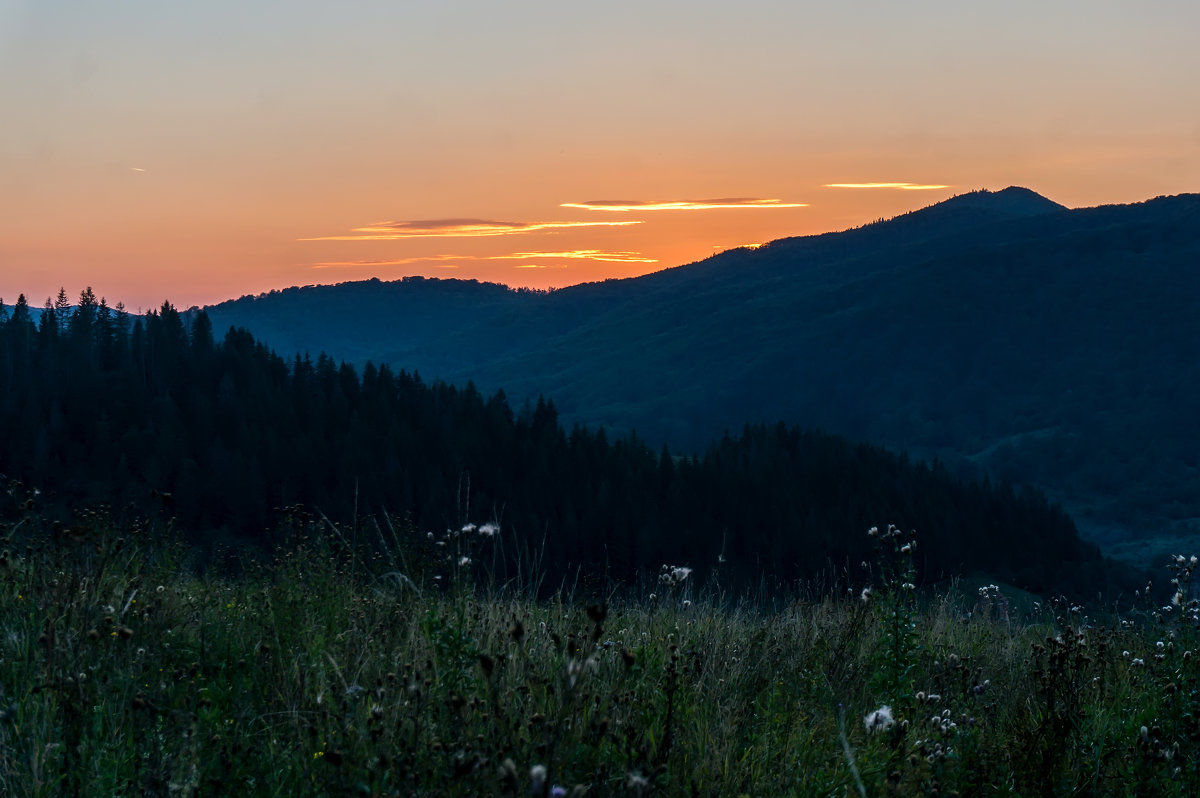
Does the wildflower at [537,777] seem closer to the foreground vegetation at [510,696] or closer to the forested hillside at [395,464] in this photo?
the foreground vegetation at [510,696]

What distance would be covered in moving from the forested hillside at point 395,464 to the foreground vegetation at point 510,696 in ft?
228

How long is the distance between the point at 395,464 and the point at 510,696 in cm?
9174

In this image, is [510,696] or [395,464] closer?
[510,696]

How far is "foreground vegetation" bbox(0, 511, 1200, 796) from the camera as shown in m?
3.50

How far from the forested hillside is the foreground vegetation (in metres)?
69.4

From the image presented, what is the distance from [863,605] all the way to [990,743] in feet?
5.72

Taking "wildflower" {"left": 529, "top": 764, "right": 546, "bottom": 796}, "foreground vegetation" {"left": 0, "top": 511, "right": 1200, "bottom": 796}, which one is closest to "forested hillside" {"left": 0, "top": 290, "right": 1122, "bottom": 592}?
"foreground vegetation" {"left": 0, "top": 511, "right": 1200, "bottom": 796}

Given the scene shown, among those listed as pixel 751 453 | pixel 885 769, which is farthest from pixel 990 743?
pixel 751 453

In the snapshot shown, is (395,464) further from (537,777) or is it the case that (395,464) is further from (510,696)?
(537,777)

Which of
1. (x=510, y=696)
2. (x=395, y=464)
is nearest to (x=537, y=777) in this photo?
(x=510, y=696)

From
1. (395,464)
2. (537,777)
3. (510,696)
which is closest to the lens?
(537,777)

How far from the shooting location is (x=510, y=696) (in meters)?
4.06

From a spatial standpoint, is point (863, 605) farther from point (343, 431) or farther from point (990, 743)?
point (343, 431)

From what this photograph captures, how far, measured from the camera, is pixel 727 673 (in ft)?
17.6
